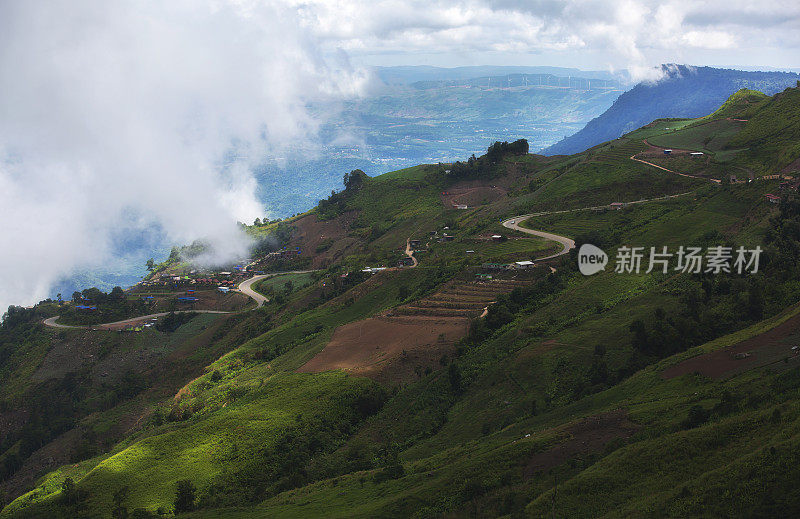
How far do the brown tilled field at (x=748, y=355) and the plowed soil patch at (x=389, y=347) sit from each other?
755 inches

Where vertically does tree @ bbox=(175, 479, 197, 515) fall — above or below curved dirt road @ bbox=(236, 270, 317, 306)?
below

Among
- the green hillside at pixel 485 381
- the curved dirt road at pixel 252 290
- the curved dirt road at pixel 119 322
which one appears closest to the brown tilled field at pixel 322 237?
the curved dirt road at pixel 252 290

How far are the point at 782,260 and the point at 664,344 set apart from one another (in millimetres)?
11849

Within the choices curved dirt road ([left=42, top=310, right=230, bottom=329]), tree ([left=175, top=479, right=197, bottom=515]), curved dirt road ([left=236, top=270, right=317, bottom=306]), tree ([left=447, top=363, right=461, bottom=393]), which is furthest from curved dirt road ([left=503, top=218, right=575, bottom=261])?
curved dirt road ([left=42, top=310, right=230, bottom=329])

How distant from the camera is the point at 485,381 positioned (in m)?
34.0

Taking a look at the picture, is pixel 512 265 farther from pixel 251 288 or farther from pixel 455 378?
pixel 251 288

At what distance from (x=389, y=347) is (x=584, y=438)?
25.6 metres

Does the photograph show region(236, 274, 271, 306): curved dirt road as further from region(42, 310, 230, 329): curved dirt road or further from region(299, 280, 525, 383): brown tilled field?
region(299, 280, 525, 383): brown tilled field

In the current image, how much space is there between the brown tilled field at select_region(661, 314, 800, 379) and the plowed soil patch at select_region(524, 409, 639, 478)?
5712mm

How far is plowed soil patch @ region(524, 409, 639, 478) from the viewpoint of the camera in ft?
63.2

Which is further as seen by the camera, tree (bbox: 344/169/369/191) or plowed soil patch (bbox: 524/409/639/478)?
tree (bbox: 344/169/369/191)

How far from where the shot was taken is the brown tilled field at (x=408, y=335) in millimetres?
41281

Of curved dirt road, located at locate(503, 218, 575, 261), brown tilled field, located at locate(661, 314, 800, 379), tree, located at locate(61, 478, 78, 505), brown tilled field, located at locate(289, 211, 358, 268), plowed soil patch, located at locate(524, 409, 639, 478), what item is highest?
brown tilled field, located at locate(289, 211, 358, 268)

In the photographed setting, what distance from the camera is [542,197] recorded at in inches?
3108
